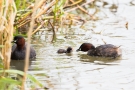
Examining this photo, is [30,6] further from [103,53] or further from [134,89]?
[134,89]

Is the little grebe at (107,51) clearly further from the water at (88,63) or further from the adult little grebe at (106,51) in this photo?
the water at (88,63)

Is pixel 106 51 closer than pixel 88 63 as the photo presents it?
No

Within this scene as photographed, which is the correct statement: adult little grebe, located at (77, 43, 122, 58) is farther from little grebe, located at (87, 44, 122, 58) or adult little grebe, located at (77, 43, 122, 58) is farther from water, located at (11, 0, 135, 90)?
water, located at (11, 0, 135, 90)

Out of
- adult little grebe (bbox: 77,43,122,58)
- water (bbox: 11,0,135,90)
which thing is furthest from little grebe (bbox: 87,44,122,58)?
water (bbox: 11,0,135,90)

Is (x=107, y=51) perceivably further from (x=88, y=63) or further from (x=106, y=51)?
(x=88, y=63)

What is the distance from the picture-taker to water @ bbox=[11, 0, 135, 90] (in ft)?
21.8

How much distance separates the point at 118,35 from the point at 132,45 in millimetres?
1236

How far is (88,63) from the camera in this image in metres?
8.16

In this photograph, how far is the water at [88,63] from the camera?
664 cm

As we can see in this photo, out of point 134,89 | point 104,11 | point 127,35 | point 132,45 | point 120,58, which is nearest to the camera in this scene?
point 134,89

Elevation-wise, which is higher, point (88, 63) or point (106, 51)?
point (106, 51)

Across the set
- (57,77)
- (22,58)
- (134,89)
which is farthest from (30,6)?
(134,89)

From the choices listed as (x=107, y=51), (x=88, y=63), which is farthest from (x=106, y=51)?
(x=88, y=63)

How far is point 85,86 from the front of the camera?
648cm
